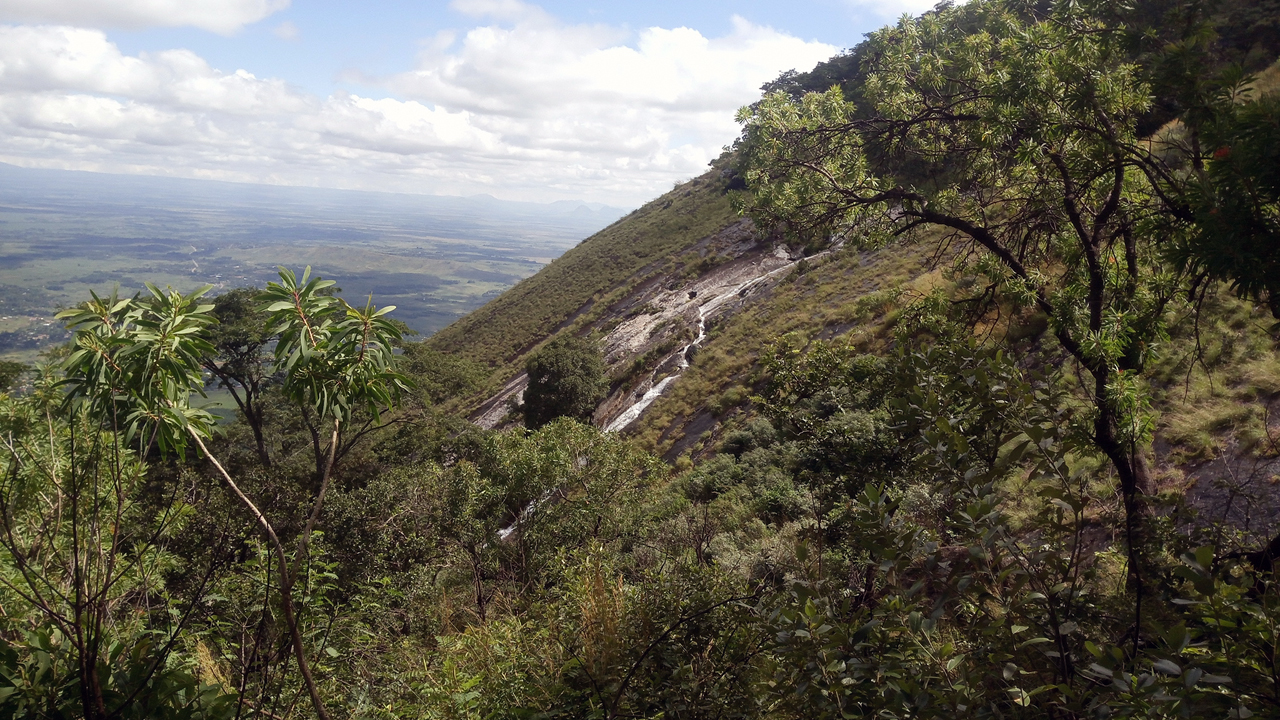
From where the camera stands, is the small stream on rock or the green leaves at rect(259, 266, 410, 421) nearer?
the green leaves at rect(259, 266, 410, 421)

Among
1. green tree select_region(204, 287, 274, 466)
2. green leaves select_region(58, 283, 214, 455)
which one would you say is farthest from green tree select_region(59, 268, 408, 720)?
green tree select_region(204, 287, 274, 466)

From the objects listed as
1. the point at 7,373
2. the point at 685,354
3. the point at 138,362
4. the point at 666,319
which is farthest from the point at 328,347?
the point at 666,319

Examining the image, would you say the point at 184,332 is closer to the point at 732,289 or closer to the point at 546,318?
the point at 732,289

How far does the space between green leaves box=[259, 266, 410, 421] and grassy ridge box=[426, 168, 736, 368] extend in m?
43.2

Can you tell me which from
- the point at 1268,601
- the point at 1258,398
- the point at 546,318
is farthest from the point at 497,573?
the point at 546,318

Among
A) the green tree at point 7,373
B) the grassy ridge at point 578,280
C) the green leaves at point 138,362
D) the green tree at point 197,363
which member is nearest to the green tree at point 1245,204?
the green tree at point 197,363

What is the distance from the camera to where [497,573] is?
10.9m

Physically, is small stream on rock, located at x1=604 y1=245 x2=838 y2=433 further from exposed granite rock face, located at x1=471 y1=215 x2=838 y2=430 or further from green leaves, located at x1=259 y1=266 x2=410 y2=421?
green leaves, located at x1=259 y1=266 x2=410 y2=421

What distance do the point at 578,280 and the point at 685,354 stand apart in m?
27.4

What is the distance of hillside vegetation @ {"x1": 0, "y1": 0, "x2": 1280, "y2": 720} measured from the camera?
247cm

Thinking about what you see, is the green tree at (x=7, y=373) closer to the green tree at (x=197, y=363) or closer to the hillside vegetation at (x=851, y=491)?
the hillside vegetation at (x=851, y=491)

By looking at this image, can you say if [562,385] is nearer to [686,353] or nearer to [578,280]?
[686,353]

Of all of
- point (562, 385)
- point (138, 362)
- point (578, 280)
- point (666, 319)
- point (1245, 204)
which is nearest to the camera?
point (138, 362)

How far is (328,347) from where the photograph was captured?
118 inches
